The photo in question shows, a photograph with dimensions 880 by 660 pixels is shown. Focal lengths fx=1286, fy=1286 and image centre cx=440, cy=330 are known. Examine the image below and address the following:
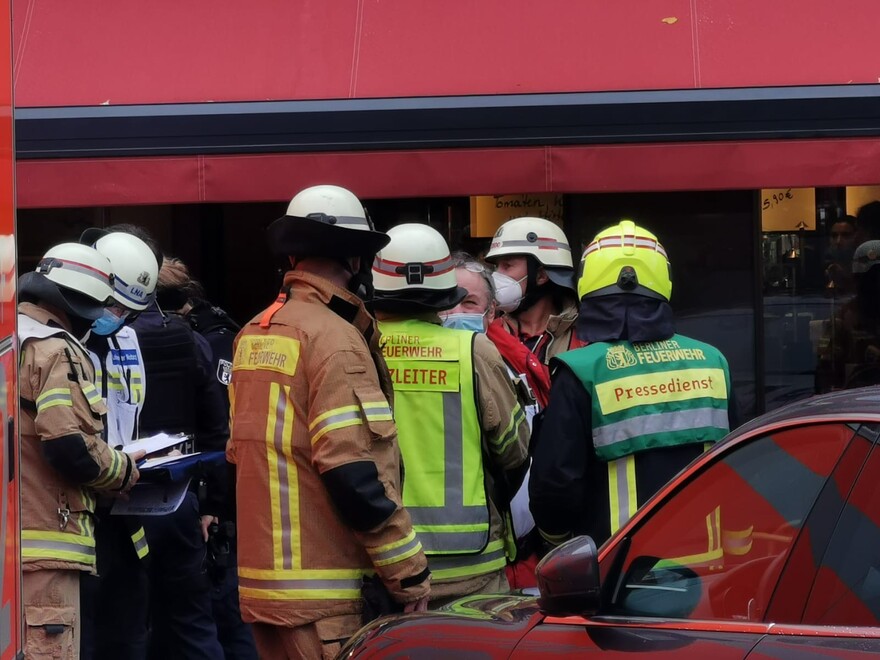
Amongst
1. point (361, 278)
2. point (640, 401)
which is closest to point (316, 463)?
point (361, 278)

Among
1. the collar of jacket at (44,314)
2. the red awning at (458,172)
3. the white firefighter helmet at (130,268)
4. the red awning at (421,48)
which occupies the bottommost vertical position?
the collar of jacket at (44,314)

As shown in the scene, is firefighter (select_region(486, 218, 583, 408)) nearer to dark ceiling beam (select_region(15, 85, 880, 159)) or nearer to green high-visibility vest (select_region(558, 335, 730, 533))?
green high-visibility vest (select_region(558, 335, 730, 533))

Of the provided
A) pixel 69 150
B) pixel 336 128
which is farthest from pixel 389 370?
pixel 69 150

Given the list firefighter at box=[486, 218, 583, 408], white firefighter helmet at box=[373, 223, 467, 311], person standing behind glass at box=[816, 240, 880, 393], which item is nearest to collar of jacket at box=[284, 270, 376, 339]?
white firefighter helmet at box=[373, 223, 467, 311]

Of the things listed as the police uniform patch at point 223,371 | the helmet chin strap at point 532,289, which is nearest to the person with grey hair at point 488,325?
the helmet chin strap at point 532,289

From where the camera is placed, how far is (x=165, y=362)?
5.88 meters

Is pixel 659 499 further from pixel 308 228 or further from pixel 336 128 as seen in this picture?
pixel 336 128

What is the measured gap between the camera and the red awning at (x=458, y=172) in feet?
24.2

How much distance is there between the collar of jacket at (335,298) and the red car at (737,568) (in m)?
1.14

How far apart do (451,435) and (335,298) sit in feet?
2.04

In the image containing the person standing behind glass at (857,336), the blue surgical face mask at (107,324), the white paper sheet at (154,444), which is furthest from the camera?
the person standing behind glass at (857,336)

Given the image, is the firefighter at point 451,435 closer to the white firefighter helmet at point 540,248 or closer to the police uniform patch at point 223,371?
the white firefighter helmet at point 540,248

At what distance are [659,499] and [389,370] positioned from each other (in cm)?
157

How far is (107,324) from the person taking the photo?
5461 millimetres
